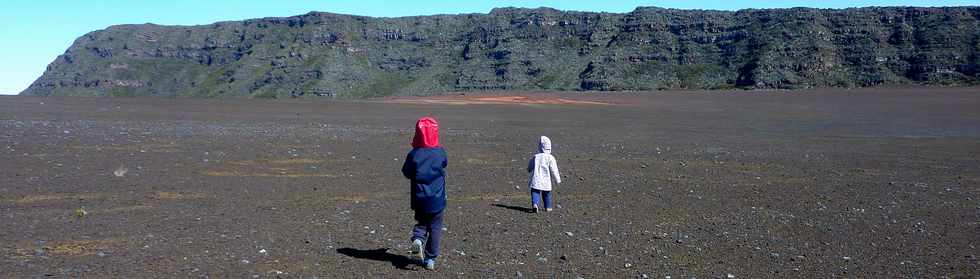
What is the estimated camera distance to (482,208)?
12.4 meters

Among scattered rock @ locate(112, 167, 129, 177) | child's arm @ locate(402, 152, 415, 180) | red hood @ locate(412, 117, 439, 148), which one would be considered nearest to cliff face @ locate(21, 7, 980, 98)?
scattered rock @ locate(112, 167, 129, 177)

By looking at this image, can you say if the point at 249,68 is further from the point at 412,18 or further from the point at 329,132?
the point at 329,132

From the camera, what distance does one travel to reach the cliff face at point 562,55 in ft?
367

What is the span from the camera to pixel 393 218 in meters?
11.3

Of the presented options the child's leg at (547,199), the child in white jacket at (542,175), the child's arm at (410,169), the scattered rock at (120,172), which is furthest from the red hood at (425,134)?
the scattered rock at (120,172)

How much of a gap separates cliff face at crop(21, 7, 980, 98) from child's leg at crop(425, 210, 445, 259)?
10140 centimetres

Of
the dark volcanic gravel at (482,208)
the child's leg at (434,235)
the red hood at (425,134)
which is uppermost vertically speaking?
the red hood at (425,134)

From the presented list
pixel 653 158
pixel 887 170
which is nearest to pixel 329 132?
pixel 653 158

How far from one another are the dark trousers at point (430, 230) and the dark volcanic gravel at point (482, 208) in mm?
A: 214

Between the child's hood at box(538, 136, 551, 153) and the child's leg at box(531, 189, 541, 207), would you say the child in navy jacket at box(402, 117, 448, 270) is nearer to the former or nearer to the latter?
the child's leg at box(531, 189, 541, 207)

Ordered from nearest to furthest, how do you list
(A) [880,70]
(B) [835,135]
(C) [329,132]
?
(C) [329,132] < (B) [835,135] < (A) [880,70]

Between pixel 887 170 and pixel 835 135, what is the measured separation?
13.3 m

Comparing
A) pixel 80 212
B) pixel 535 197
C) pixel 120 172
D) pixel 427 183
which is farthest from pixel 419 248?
pixel 120 172

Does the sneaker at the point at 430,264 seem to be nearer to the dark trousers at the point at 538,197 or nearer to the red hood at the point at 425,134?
the red hood at the point at 425,134
